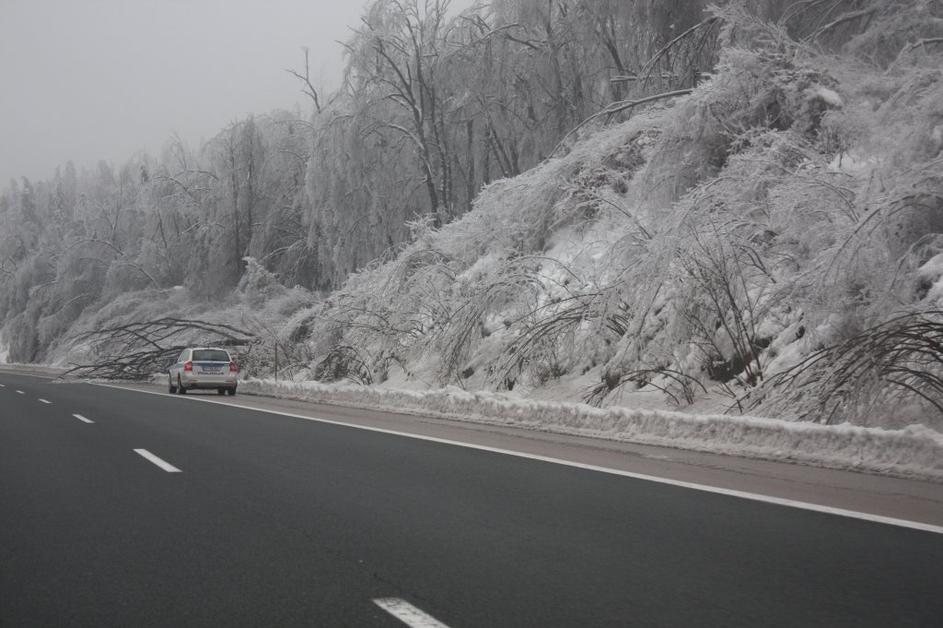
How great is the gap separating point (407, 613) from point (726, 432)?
6.90 meters

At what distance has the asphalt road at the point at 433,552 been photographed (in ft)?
14.4

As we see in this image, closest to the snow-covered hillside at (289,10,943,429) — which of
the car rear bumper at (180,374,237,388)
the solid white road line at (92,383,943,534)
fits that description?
the solid white road line at (92,383,943,534)

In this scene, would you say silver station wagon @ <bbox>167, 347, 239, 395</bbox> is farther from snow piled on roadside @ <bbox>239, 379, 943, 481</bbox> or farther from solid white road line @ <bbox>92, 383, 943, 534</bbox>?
solid white road line @ <bbox>92, 383, 943, 534</bbox>

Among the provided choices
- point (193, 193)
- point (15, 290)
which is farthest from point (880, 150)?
point (15, 290)

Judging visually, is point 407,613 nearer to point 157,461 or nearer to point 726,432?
point 726,432

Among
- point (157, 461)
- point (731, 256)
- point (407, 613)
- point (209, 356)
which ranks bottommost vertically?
point (407, 613)

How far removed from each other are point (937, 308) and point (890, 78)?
6.16 m

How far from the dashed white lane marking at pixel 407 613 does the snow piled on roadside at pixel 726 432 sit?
5.43m

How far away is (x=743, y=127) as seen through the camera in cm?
1748

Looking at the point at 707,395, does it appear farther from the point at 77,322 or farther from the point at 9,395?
the point at 77,322

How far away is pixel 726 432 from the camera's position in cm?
1043

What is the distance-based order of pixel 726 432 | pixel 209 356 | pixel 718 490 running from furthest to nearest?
pixel 209 356, pixel 726 432, pixel 718 490

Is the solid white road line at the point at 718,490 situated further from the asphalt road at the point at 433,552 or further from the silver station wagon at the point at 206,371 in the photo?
the silver station wagon at the point at 206,371


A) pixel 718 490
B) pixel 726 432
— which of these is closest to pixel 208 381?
pixel 726 432
